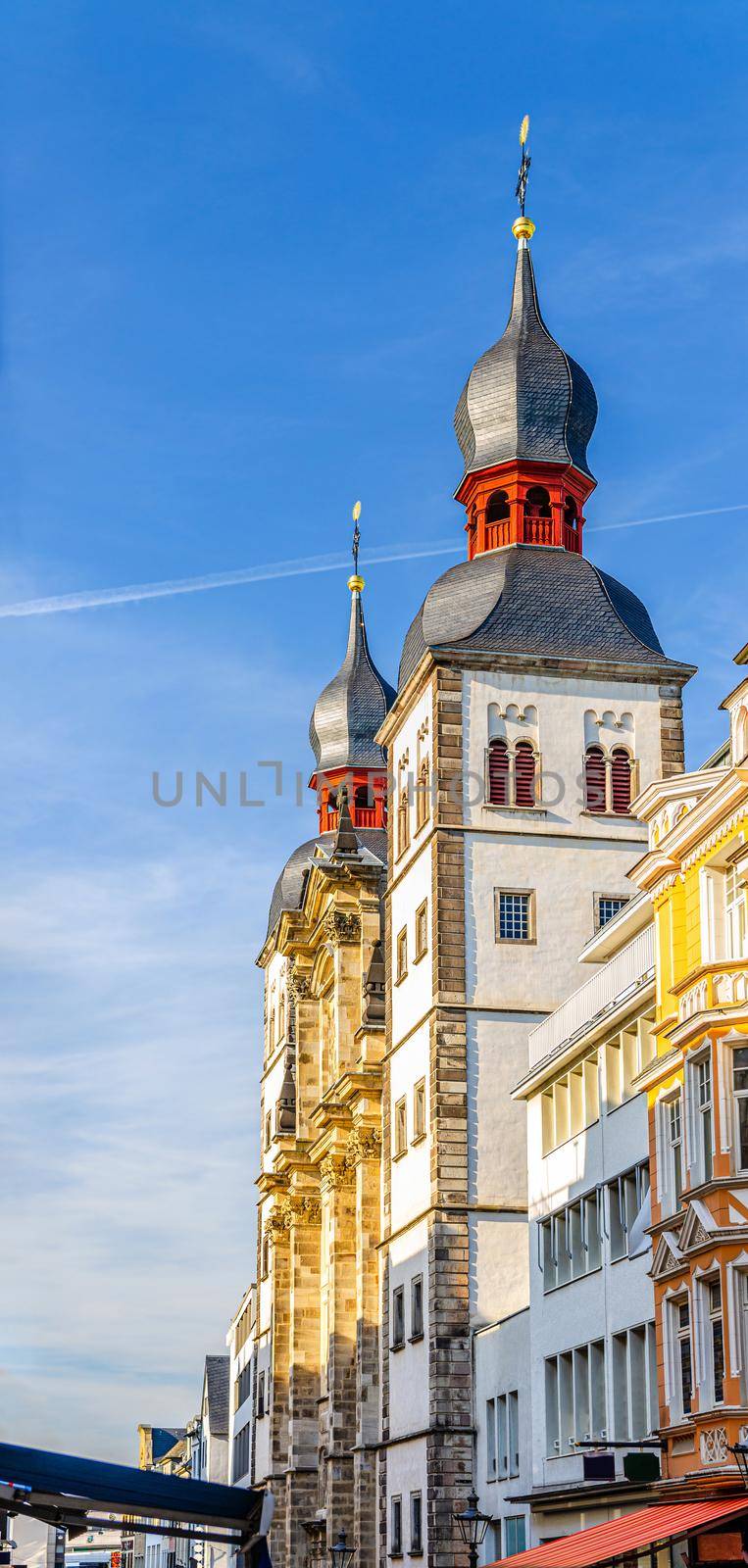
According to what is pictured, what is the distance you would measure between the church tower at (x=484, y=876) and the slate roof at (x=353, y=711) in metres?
28.3

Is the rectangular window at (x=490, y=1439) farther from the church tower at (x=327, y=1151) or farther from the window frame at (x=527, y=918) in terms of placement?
the church tower at (x=327, y=1151)

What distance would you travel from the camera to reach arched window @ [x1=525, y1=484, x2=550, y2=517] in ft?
199

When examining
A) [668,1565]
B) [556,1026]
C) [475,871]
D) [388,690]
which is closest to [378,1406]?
[475,871]

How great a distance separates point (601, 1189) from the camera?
37219 millimetres

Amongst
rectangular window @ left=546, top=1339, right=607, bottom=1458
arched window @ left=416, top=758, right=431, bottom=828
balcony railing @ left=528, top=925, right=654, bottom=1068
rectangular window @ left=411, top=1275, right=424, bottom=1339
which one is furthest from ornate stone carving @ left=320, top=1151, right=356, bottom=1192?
rectangular window @ left=546, top=1339, right=607, bottom=1458

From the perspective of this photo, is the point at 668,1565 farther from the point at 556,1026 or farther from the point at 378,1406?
the point at 378,1406

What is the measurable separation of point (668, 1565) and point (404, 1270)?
910 inches

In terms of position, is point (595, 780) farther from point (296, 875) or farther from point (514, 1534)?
point (296, 875)

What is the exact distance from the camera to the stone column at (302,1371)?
76.9 m

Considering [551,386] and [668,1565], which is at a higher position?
[551,386]

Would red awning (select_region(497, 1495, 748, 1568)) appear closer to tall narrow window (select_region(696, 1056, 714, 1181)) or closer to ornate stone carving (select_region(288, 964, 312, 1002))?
tall narrow window (select_region(696, 1056, 714, 1181))

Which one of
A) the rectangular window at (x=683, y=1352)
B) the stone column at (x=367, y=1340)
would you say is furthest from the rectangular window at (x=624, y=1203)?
the stone column at (x=367, y=1340)

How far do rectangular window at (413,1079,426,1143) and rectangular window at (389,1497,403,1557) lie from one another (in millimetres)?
8804

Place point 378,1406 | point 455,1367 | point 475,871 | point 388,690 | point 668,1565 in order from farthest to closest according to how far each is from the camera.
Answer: point 388,690
point 378,1406
point 475,871
point 455,1367
point 668,1565
